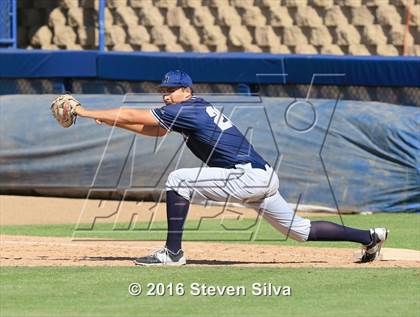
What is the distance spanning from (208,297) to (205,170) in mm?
1683

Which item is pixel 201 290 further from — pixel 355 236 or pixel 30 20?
pixel 30 20

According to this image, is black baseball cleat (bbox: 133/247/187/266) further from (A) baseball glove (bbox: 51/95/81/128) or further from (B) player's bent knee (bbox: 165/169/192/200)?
(A) baseball glove (bbox: 51/95/81/128)

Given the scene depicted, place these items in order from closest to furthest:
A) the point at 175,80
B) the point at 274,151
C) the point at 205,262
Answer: the point at 175,80
the point at 205,262
the point at 274,151

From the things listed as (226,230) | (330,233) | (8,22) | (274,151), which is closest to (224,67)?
(274,151)

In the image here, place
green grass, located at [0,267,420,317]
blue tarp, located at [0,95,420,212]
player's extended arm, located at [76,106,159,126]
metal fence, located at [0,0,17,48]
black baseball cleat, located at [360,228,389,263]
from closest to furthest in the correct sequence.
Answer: green grass, located at [0,267,420,317] → player's extended arm, located at [76,106,159,126] → black baseball cleat, located at [360,228,389,263] → blue tarp, located at [0,95,420,212] → metal fence, located at [0,0,17,48]

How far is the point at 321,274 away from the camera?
363 inches

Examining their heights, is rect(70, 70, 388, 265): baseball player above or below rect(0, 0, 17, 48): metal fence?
below

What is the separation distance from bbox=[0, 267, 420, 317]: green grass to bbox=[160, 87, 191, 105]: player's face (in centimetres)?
138

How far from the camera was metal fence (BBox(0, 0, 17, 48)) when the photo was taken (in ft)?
77.1

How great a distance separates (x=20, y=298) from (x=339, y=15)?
1353 cm

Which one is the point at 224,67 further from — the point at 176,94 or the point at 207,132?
the point at 207,132

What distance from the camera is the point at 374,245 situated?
1000 cm

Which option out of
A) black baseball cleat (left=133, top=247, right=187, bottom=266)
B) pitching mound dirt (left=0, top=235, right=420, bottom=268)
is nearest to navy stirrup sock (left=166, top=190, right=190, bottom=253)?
black baseball cleat (left=133, top=247, right=187, bottom=266)

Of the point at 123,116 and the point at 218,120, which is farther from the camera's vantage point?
the point at 218,120
